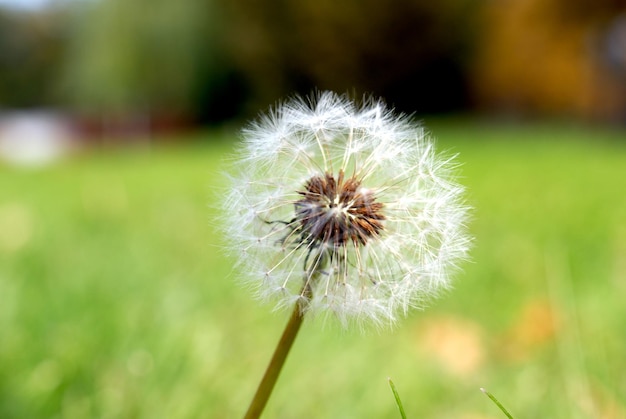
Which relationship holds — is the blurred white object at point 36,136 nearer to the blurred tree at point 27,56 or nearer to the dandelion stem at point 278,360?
the blurred tree at point 27,56

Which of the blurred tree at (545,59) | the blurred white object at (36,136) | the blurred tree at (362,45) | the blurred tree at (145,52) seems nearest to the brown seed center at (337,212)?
the blurred tree at (545,59)

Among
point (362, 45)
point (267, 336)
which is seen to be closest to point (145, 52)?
point (362, 45)

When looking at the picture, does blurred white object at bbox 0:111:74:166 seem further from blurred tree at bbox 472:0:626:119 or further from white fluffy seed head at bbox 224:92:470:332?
white fluffy seed head at bbox 224:92:470:332

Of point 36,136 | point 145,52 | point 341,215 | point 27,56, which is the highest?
point 145,52

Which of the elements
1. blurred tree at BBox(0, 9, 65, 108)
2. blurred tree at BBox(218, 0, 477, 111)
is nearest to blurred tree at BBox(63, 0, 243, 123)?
blurred tree at BBox(218, 0, 477, 111)

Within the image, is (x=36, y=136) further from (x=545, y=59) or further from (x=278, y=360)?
(x=278, y=360)
